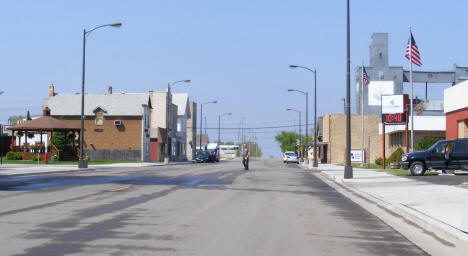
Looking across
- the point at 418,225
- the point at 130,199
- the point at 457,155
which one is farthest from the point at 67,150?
the point at 418,225

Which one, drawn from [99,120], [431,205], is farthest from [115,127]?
[431,205]

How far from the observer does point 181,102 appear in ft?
331

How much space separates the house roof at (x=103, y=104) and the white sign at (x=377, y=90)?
39.9 m

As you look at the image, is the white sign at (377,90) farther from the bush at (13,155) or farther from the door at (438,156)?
the door at (438,156)

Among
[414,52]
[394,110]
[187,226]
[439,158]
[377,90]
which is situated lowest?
[187,226]

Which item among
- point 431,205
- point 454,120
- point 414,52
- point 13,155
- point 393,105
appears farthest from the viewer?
point 13,155

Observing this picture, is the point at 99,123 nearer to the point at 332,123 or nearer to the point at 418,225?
the point at 332,123

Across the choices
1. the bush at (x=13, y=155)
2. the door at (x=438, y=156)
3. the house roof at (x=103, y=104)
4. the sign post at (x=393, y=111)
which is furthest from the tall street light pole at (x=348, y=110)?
the house roof at (x=103, y=104)

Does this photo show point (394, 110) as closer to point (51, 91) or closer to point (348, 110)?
point (348, 110)

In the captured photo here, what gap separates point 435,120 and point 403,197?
39.2m

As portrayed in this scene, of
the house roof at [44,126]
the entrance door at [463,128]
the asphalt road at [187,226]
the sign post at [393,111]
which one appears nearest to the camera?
the asphalt road at [187,226]

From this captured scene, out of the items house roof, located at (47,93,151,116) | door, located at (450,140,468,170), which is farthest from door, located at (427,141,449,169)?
house roof, located at (47,93,151,116)

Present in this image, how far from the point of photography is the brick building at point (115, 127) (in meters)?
74.4

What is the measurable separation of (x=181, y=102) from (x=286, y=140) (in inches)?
3788
